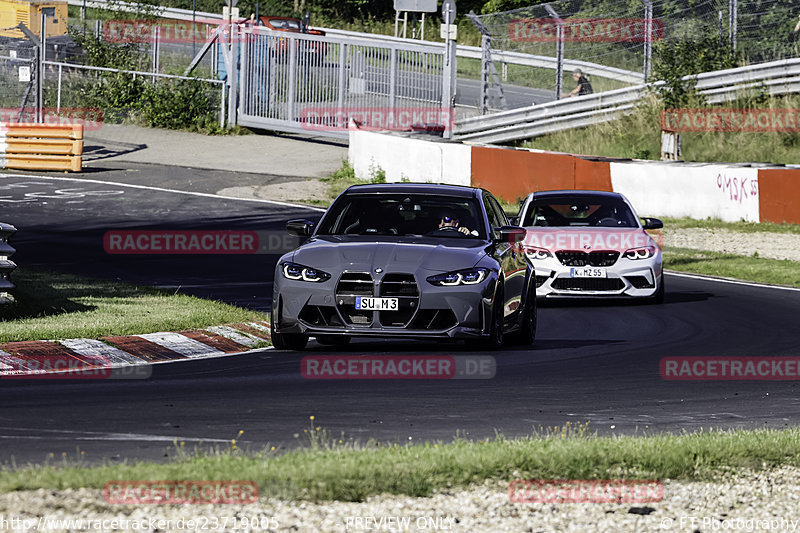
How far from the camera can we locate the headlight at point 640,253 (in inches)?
640

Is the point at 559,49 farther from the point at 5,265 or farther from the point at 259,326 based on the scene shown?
the point at 5,265

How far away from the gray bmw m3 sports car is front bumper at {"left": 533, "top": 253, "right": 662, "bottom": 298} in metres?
3.75

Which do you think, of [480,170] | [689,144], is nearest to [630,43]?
[689,144]

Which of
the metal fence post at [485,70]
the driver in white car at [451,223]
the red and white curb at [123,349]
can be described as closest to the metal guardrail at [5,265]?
the red and white curb at [123,349]

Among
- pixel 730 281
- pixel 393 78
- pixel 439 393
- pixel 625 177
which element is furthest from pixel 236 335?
pixel 393 78

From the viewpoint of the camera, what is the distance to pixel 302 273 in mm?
11297

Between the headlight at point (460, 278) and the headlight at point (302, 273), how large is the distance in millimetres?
869

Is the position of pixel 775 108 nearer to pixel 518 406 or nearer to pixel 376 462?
pixel 518 406

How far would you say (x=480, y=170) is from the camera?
97.2 feet

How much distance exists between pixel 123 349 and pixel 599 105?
2423 cm

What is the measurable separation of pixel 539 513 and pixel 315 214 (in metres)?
20.7

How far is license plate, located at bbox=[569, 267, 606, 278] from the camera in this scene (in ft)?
52.9

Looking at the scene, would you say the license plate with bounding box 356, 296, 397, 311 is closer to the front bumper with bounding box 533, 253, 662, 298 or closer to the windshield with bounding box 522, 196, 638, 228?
the front bumper with bounding box 533, 253, 662, 298

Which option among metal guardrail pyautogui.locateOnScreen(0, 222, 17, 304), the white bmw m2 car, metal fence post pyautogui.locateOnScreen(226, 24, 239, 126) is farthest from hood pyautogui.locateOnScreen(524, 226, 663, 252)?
metal fence post pyautogui.locateOnScreen(226, 24, 239, 126)
